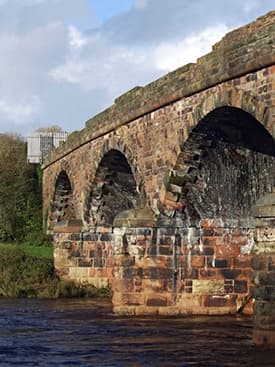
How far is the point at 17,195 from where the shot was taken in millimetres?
39500

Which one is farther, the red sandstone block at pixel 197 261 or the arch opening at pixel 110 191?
the arch opening at pixel 110 191

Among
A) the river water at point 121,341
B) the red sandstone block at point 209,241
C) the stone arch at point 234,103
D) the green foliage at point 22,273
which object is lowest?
the river water at point 121,341

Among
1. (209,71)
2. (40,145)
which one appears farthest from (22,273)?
(40,145)

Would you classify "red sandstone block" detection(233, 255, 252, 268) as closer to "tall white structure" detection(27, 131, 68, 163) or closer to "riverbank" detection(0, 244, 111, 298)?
"riverbank" detection(0, 244, 111, 298)

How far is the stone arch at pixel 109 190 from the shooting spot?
24.3m

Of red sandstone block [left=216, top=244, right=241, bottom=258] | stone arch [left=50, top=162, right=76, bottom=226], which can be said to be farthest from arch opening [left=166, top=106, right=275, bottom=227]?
stone arch [left=50, top=162, right=76, bottom=226]

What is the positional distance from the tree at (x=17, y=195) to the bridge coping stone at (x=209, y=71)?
50.7 ft

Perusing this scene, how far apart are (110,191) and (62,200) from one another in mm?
8555

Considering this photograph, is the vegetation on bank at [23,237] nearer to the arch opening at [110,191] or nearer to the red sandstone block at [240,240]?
the arch opening at [110,191]

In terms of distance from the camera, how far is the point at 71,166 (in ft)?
96.5

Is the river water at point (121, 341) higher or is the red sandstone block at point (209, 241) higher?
the red sandstone block at point (209, 241)

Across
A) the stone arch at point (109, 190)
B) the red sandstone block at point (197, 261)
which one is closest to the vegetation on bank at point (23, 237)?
the stone arch at point (109, 190)

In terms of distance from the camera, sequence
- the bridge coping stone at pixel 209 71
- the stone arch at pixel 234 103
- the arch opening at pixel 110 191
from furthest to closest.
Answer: the arch opening at pixel 110 191 < the bridge coping stone at pixel 209 71 < the stone arch at pixel 234 103

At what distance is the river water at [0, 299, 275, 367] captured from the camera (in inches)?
485
